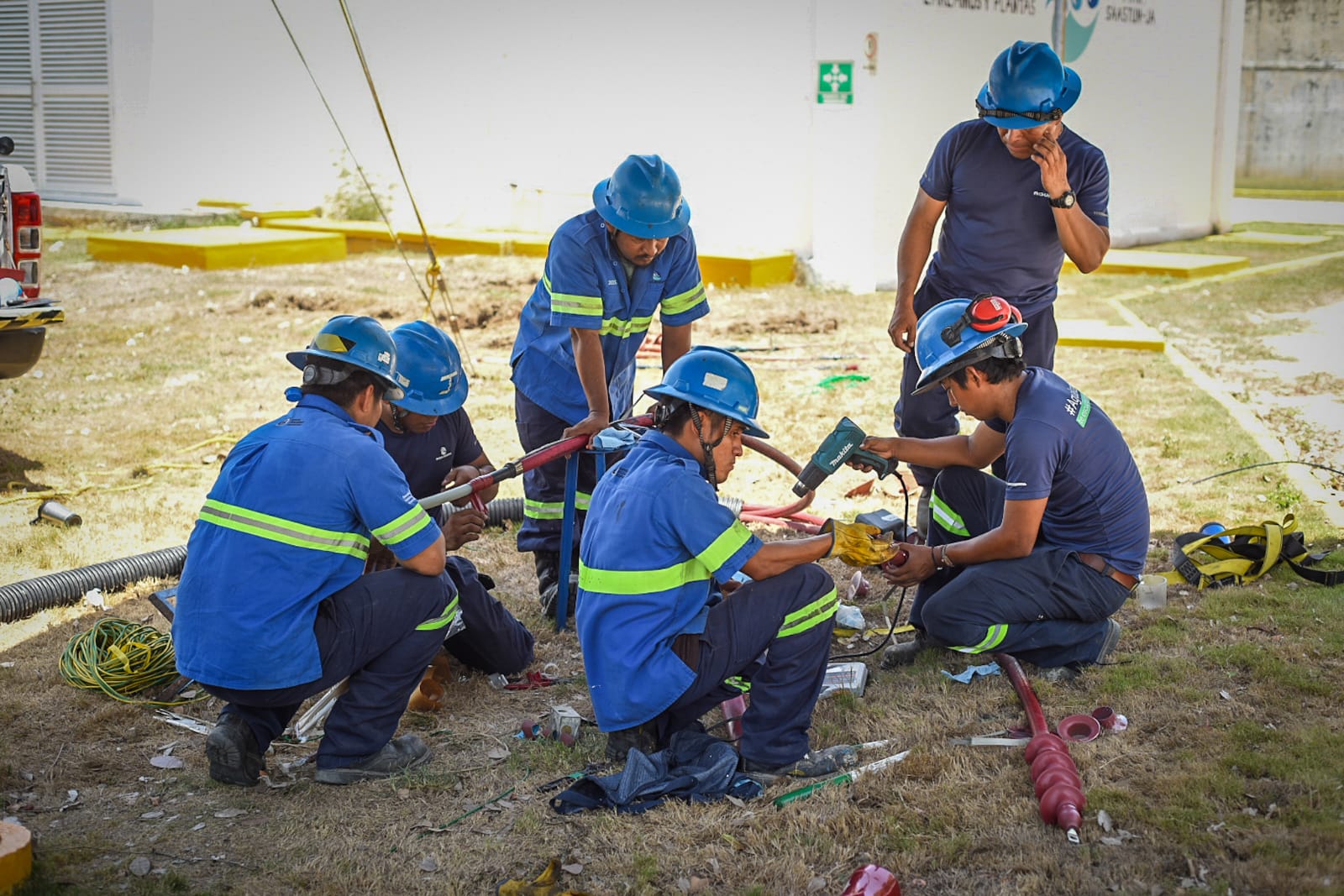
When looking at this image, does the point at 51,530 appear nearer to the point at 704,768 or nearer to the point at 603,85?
the point at 704,768

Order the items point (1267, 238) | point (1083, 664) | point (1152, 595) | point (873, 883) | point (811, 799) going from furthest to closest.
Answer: point (1267, 238)
point (1152, 595)
point (1083, 664)
point (811, 799)
point (873, 883)

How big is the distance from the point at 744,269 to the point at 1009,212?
8.04 metres

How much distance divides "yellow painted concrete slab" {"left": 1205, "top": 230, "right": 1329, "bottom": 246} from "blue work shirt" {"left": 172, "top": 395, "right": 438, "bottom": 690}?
1707cm

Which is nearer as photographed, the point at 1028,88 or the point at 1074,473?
the point at 1074,473

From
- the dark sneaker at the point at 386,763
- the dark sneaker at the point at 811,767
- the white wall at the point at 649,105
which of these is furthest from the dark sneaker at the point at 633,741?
the white wall at the point at 649,105

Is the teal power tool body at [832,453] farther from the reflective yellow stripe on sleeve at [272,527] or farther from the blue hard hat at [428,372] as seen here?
the reflective yellow stripe on sleeve at [272,527]

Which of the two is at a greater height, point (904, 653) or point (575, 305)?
point (575, 305)

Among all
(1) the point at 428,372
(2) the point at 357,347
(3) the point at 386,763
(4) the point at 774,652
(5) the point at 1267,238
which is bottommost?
(3) the point at 386,763

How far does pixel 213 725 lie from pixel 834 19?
10335mm

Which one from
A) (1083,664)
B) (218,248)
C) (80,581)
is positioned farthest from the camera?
(218,248)

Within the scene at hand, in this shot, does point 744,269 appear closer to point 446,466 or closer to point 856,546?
point 446,466

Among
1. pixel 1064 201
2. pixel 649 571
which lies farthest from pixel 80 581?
pixel 1064 201

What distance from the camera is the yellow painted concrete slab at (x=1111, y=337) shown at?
413 inches

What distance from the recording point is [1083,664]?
464 cm
